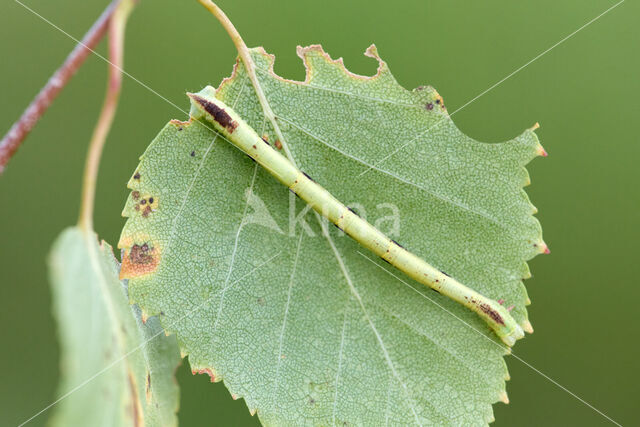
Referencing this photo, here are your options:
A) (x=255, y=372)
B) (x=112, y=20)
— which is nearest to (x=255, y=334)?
(x=255, y=372)

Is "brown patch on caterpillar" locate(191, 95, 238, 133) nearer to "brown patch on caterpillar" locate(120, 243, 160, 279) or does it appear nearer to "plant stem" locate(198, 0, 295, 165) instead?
"plant stem" locate(198, 0, 295, 165)

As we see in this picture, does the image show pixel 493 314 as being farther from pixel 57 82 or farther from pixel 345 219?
pixel 57 82

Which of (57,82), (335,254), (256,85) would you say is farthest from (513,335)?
(57,82)

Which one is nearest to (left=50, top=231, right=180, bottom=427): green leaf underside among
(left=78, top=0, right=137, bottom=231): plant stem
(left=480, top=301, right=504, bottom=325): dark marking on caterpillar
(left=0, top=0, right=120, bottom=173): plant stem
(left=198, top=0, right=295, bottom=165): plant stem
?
(left=78, top=0, right=137, bottom=231): plant stem

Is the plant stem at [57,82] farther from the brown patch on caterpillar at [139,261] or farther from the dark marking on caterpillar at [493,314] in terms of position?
the dark marking on caterpillar at [493,314]

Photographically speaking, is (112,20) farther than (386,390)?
No

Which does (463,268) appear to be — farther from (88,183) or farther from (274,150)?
(88,183)
